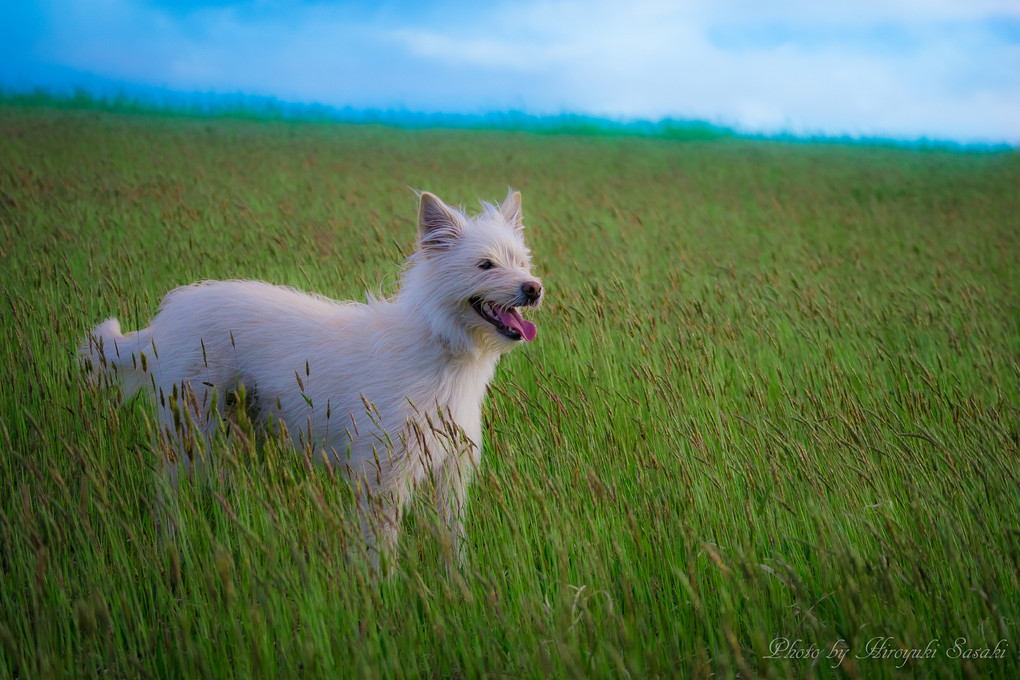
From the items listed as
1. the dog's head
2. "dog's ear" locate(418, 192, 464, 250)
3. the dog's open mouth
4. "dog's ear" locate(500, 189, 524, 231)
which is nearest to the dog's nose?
the dog's head

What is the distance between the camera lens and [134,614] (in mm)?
2076

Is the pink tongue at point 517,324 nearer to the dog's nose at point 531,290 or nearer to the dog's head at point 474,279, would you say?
the dog's head at point 474,279

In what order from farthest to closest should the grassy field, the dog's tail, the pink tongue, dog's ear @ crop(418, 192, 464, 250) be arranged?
the dog's tail
dog's ear @ crop(418, 192, 464, 250)
the pink tongue
the grassy field

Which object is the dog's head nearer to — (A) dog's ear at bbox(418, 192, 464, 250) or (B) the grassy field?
(A) dog's ear at bbox(418, 192, 464, 250)

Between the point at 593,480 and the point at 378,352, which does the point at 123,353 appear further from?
the point at 593,480

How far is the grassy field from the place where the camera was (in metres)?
1.94

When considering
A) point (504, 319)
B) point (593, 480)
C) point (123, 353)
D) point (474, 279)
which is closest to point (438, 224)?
point (474, 279)

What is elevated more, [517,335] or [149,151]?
[149,151]

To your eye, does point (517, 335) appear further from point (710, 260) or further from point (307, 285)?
point (710, 260)

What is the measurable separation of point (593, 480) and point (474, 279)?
1.31m

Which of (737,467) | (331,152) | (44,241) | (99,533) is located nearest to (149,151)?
(331,152)

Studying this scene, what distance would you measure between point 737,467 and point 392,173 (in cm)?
1569

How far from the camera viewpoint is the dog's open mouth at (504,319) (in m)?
3.10

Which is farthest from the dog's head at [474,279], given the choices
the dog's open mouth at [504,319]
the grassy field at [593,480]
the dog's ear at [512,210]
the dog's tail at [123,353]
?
the dog's tail at [123,353]
